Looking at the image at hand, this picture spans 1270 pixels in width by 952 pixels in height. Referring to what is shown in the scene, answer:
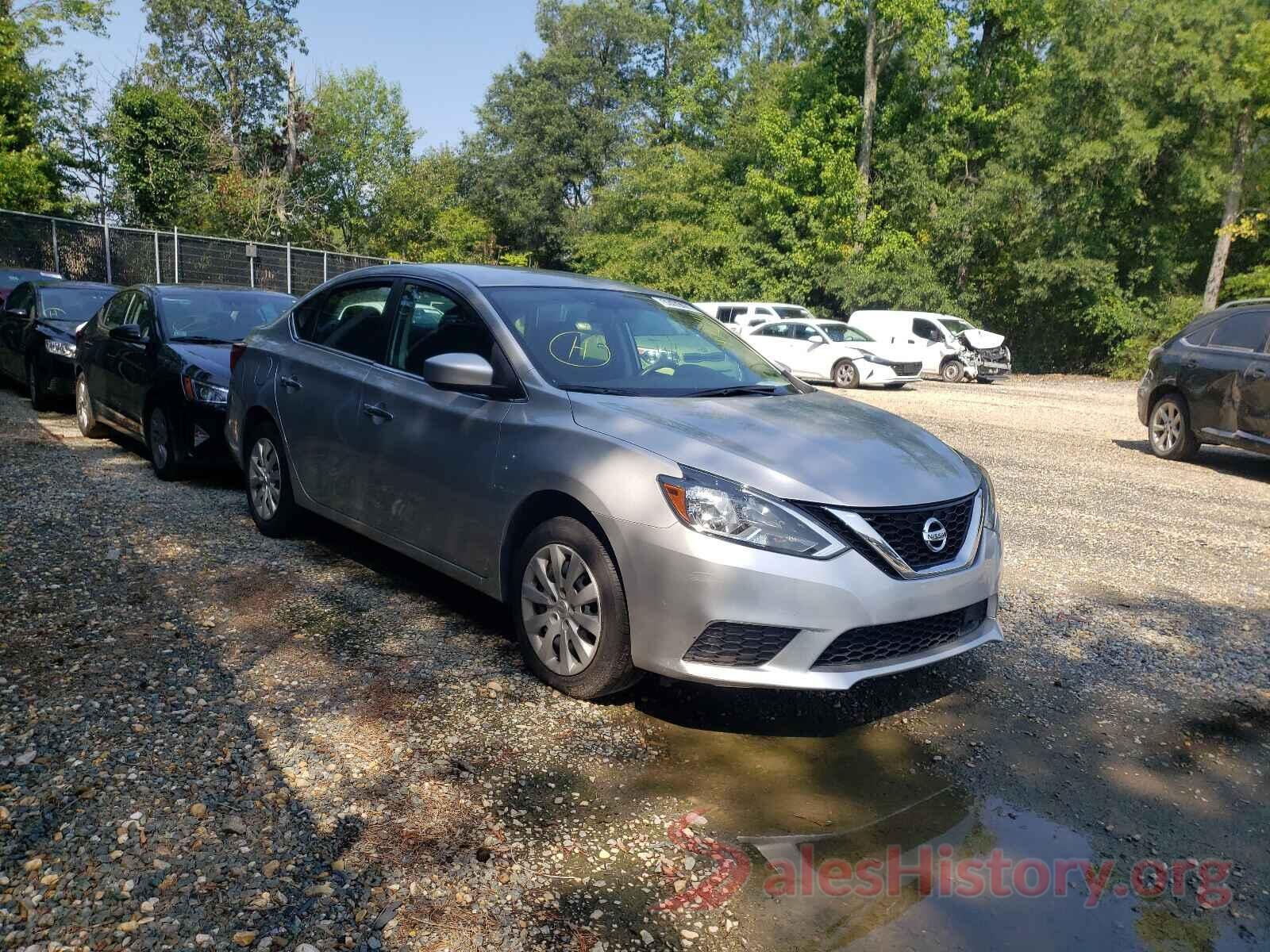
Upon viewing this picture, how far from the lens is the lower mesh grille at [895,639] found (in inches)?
139

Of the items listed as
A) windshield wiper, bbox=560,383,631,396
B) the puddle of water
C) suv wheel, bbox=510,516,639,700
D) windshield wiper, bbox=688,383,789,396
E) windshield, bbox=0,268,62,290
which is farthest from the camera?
windshield, bbox=0,268,62,290

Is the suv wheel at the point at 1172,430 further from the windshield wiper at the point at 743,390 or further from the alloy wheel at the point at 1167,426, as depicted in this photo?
the windshield wiper at the point at 743,390

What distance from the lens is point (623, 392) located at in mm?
4293

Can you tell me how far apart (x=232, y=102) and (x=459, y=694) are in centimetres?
4765

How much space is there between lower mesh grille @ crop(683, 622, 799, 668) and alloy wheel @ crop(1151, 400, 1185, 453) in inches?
382

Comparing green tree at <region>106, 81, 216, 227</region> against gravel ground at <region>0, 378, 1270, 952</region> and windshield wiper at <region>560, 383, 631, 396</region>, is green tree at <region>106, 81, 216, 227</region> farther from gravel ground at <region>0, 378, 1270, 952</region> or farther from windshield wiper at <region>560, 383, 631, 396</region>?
windshield wiper at <region>560, 383, 631, 396</region>

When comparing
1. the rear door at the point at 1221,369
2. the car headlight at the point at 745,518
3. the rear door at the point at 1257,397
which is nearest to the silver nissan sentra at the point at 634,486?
the car headlight at the point at 745,518

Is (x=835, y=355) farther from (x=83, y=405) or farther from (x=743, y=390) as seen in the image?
(x=743, y=390)

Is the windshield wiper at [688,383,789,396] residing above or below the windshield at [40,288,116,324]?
above

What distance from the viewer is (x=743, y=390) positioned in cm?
467

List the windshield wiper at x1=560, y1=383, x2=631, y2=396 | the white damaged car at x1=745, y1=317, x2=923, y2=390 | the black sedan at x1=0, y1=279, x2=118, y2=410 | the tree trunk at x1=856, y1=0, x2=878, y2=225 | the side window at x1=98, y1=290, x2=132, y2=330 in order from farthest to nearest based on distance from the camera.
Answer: the tree trunk at x1=856, y1=0, x2=878, y2=225 < the white damaged car at x1=745, y1=317, x2=923, y2=390 < the black sedan at x1=0, y1=279, x2=118, y2=410 < the side window at x1=98, y1=290, x2=132, y2=330 < the windshield wiper at x1=560, y1=383, x2=631, y2=396

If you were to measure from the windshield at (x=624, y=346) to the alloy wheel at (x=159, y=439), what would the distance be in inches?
169

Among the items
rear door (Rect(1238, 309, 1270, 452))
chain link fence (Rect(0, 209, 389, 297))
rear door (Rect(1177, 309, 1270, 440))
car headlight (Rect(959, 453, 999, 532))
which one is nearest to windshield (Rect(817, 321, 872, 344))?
chain link fence (Rect(0, 209, 389, 297))

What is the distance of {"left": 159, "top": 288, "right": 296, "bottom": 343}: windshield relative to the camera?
827 centimetres
